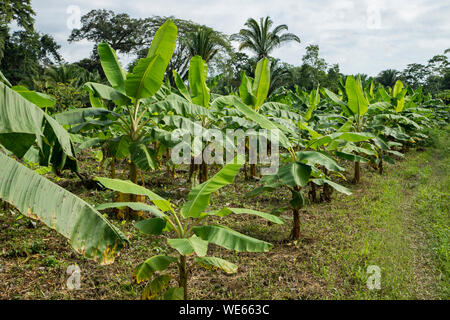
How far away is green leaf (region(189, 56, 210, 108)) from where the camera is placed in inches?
198

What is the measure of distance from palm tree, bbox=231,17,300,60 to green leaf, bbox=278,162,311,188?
24935mm

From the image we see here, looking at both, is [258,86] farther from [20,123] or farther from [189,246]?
[20,123]

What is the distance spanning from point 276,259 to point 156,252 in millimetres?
1407

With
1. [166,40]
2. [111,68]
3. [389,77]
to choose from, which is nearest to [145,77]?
[166,40]

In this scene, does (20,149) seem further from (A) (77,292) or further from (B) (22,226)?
(B) (22,226)

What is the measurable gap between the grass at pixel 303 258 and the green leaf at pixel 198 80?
1860mm

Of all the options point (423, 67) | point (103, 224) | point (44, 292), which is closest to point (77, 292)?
point (44, 292)

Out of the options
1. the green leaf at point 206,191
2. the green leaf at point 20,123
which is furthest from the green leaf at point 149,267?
the green leaf at point 20,123

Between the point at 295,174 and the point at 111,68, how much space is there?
9.44 ft

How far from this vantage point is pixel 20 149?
2.17m

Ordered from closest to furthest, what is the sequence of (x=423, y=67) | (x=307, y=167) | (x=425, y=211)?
(x=307, y=167) < (x=425, y=211) < (x=423, y=67)

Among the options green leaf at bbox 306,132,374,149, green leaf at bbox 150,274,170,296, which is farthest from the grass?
green leaf at bbox 306,132,374,149

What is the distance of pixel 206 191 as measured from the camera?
2467 millimetres

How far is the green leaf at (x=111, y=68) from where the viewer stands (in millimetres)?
4246
